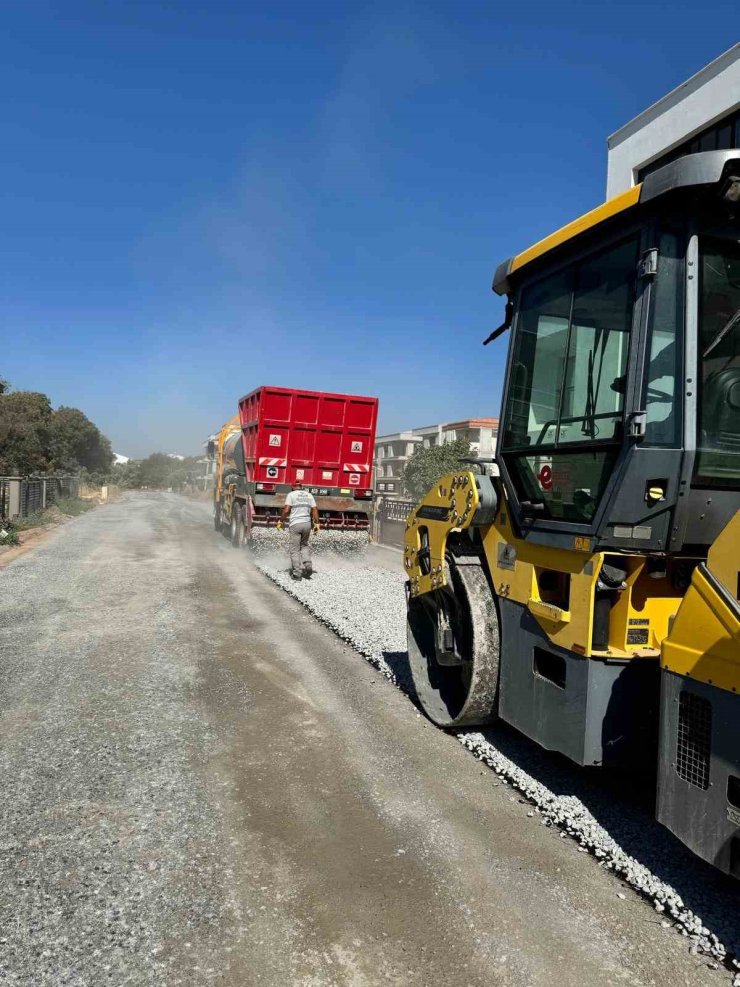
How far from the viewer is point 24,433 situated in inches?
1283

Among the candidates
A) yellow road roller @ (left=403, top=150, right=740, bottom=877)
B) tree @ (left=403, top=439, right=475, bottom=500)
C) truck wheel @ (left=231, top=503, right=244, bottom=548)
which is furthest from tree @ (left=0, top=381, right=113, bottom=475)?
yellow road roller @ (left=403, top=150, right=740, bottom=877)

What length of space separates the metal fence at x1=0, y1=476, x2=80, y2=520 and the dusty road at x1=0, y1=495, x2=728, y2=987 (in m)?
14.1

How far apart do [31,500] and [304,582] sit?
14.6 meters

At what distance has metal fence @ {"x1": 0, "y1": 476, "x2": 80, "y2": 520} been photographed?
18109 mm

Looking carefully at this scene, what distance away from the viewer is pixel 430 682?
16.2 ft

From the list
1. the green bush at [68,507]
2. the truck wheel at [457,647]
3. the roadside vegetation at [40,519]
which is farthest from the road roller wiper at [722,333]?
the green bush at [68,507]

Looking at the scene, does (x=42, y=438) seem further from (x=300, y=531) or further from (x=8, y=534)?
(x=300, y=531)

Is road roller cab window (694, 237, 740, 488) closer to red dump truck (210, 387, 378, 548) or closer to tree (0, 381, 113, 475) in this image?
red dump truck (210, 387, 378, 548)

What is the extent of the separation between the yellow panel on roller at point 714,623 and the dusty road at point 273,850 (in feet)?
3.53

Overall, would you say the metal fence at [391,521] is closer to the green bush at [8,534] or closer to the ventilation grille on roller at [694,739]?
the green bush at [8,534]

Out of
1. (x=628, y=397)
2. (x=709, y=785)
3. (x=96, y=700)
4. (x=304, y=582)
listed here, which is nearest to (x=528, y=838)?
(x=709, y=785)

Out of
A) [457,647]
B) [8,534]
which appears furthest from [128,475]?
[457,647]

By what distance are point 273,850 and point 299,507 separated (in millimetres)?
8016

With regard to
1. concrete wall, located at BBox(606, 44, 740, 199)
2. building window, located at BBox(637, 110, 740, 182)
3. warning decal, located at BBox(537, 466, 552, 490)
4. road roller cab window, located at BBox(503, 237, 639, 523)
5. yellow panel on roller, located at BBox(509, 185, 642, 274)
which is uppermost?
concrete wall, located at BBox(606, 44, 740, 199)
